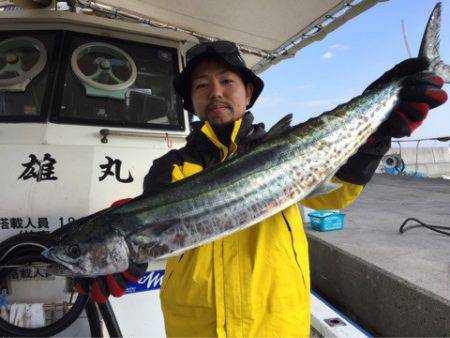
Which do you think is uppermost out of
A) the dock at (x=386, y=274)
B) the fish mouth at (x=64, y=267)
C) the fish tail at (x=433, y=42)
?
the fish tail at (x=433, y=42)

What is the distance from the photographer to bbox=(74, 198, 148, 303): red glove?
5.83 feet

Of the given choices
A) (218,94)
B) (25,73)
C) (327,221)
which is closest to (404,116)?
(218,94)

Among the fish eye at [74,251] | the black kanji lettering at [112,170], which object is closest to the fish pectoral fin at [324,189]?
the fish eye at [74,251]

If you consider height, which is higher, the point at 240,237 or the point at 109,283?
the point at 240,237

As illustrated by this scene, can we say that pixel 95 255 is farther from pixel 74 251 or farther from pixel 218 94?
pixel 218 94

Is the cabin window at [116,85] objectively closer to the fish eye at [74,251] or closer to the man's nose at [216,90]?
Result: the man's nose at [216,90]

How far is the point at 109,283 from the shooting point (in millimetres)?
1908

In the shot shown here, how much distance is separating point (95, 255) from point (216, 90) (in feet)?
3.77

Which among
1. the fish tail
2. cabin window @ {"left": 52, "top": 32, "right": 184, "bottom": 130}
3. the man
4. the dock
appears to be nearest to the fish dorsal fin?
the man

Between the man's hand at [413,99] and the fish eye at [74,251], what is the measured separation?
1705mm

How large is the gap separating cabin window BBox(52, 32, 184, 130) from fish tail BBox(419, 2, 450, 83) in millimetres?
2338

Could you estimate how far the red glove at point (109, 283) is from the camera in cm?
178

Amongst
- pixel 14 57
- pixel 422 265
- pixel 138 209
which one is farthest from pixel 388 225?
pixel 14 57

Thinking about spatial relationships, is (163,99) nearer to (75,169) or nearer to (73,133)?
(73,133)
